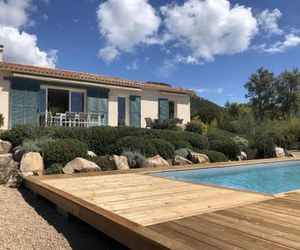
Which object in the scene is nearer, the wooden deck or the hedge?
the wooden deck

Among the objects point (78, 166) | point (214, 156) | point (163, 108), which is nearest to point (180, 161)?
point (214, 156)

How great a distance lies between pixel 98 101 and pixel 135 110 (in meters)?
2.34

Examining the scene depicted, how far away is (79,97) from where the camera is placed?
1627 centimetres

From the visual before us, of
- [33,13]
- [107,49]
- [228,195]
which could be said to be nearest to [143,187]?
[228,195]

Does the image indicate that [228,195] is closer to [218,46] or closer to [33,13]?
[33,13]

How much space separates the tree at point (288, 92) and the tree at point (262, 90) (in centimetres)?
54

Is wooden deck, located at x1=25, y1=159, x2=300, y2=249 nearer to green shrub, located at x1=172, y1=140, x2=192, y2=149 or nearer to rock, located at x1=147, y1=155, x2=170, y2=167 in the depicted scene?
rock, located at x1=147, y1=155, x2=170, y2=167

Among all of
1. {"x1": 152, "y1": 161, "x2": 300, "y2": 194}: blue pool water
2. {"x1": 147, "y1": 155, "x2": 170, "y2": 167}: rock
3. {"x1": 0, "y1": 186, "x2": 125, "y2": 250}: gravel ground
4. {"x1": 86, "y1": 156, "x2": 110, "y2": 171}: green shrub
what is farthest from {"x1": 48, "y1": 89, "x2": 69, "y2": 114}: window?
{"x1": 0, "y1": 186, "x2": 125, "y2": 250}: gravel ground

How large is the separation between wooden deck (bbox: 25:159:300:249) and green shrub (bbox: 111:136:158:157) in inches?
154

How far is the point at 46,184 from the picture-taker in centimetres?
662

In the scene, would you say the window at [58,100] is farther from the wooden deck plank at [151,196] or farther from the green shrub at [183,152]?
the wooden deck plank at [151,196]

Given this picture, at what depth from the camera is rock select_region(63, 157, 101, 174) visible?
28.0 ft

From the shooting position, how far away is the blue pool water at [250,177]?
26.6ft

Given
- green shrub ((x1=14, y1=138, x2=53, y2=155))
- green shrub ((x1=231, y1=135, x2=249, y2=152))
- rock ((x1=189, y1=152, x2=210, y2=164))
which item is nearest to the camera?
green shrub ((x1=14, y1=138, x2=53, y2=155))
